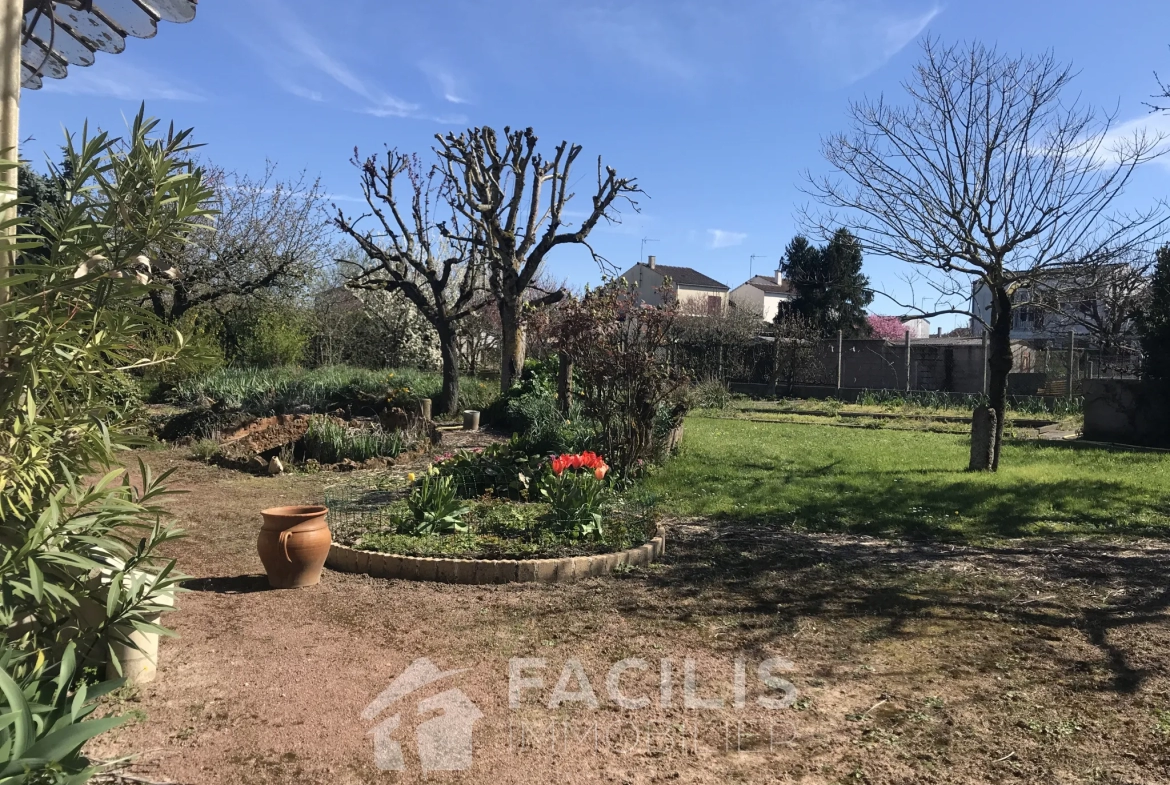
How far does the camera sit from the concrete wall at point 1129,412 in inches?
464

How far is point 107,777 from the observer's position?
2580 mm

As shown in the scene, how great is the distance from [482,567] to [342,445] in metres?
5.58

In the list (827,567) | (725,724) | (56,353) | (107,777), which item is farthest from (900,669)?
(56,353)

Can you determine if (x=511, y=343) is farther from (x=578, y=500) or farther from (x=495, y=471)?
(x=578, y=500)

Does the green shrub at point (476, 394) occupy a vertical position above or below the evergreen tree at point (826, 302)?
below

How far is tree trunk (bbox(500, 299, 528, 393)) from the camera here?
43.4 feet

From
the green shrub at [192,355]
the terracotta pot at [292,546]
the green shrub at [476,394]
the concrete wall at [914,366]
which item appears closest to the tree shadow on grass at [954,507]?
the terracotta pot at [292,546]

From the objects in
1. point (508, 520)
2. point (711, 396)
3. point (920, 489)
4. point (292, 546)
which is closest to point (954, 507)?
point (920, 489)

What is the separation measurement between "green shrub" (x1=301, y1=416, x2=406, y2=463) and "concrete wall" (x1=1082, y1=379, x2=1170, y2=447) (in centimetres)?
1079

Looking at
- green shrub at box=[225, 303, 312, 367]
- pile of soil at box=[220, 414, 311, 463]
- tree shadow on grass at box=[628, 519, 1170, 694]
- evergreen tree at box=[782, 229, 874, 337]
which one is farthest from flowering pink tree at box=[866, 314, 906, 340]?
tree shadow on grass at box=[628, 519, 1170, 694]

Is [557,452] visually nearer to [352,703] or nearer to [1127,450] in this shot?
[352,703]

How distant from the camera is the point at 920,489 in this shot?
26.7ft

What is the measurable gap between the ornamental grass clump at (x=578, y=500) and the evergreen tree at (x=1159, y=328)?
10.3 meters

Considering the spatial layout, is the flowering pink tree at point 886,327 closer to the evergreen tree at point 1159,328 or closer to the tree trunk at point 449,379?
the evergreen tree at point 1159,328
